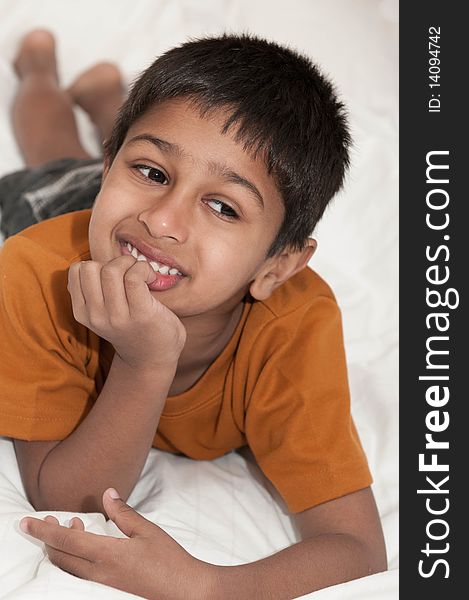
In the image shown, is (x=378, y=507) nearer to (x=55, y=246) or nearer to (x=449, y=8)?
(x=55, y=246)

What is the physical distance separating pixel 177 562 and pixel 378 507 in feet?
1.42

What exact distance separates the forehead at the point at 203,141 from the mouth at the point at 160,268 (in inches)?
4.5

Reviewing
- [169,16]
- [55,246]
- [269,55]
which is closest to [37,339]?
[55,246]

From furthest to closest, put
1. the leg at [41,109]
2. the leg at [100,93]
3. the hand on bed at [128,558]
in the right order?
1. the leg at [100,93]
2. the leg at [41,109]
3. the hand on bed at [128,558]

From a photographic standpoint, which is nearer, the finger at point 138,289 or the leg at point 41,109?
the finger at point 138,289

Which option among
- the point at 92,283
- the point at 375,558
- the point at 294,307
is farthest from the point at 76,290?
the point at 375,558

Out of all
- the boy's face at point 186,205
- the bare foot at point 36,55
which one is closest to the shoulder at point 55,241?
the boy's face at point 186,205

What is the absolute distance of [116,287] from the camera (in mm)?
997

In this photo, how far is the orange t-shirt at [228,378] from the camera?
1160 mm

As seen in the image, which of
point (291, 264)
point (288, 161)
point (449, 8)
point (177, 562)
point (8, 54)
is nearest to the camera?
point (177, 562)

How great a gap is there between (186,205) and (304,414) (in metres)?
0.34

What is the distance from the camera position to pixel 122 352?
1.07 m

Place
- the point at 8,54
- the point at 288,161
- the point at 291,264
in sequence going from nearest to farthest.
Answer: the point at 288,161 → the point at 291,264 → the point at 8,54

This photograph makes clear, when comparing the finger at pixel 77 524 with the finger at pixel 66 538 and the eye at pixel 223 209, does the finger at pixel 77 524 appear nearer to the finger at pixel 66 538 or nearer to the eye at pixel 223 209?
the finger at pixel 66 538
